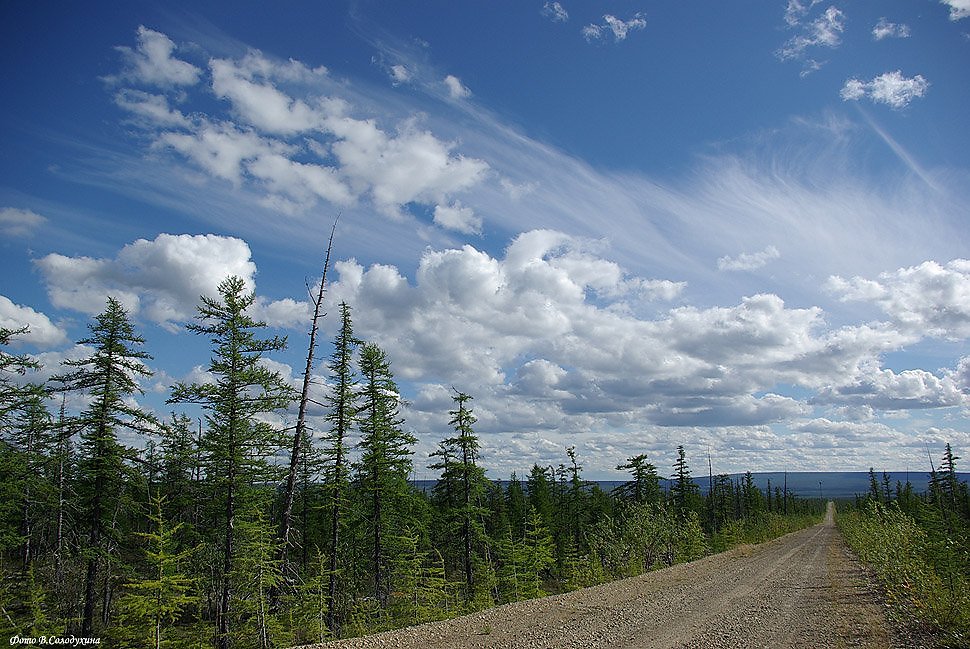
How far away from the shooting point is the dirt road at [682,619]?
1133 cm

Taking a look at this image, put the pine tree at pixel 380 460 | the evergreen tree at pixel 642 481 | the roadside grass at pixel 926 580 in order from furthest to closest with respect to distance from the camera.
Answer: the evergreen tree at pixel 642 481 → the pine tree at pixel 380 460 → the roadside grass at pixel 926 580

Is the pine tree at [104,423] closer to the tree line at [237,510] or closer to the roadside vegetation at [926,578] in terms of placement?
the tree line at [237,510]

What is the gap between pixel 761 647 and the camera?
10656 mm

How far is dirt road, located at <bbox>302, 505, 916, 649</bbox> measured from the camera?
37.2 feet

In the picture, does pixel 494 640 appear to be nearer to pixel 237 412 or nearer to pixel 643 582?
pixel 643 582

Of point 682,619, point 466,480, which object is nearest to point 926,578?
point 682,619

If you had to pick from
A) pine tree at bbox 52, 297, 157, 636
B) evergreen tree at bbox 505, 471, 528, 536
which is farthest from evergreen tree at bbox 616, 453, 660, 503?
pine tree at bbox 52, 297, 157, 636

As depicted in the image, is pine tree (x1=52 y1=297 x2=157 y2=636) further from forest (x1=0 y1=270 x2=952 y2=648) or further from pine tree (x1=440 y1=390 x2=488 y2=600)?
pine tree (x1=440 y1=390 x2=488 y2=600)

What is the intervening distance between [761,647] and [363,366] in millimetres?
18104

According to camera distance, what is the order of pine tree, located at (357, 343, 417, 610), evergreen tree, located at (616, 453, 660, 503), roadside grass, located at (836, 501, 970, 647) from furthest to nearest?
1. evergreen tree, located at (616, 453, 660, 503)
2. pine tree, located at (357, 343, 417, 610)
3. roadside grass, located at (836, 501, 970, 647)

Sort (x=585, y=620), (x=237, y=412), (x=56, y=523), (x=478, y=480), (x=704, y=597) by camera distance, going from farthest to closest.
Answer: (x=478, y=480)
(x=56, y=523)
(x=237, y=412)
(x=704, y=597)
(x=585, y=620)

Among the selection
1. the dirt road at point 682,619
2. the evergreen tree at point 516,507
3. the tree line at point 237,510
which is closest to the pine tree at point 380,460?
the tree line at point 237,510

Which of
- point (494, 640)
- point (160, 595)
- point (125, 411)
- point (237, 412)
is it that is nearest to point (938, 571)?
point (494, 640)

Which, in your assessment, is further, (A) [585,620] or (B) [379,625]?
(B) [379,625]
